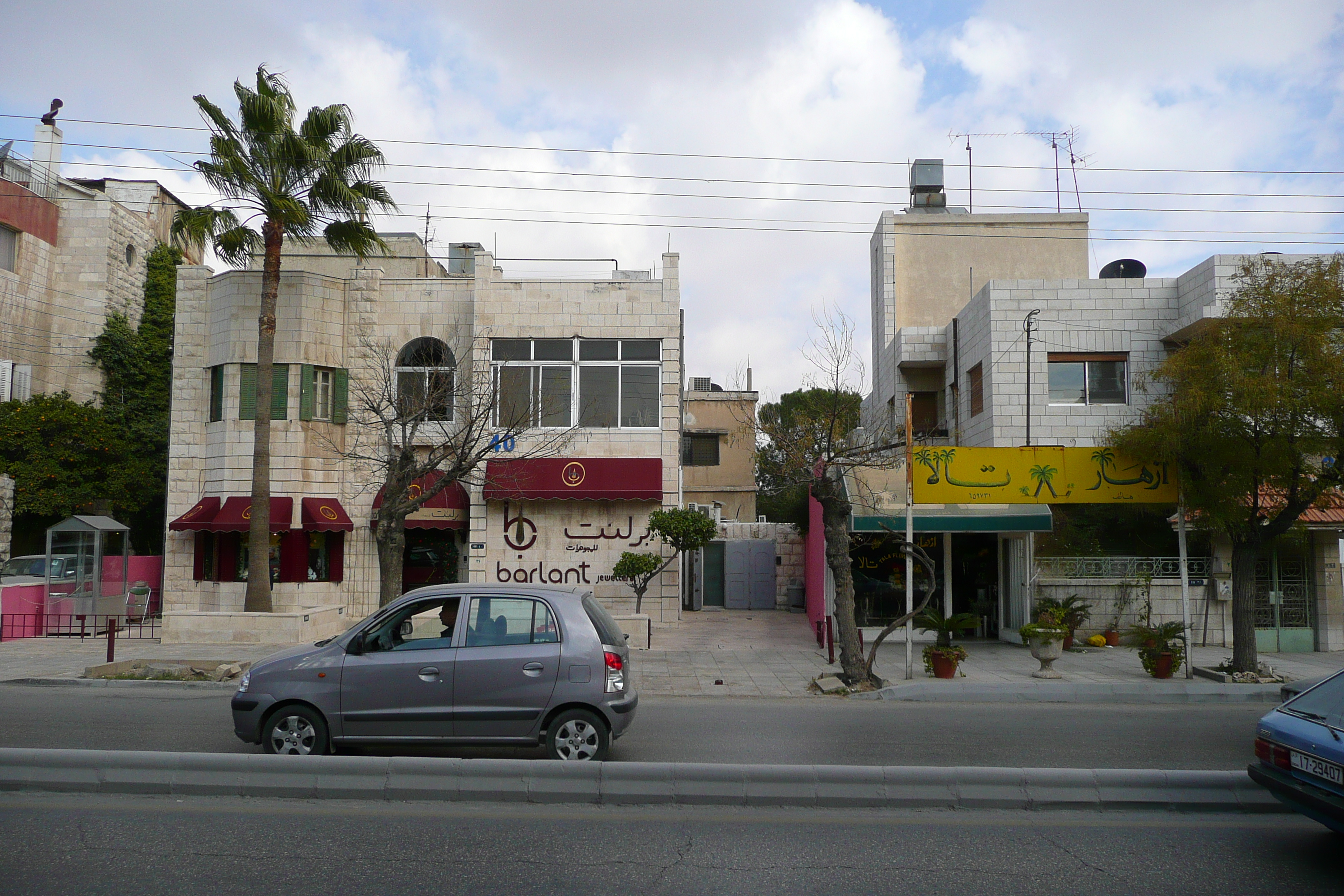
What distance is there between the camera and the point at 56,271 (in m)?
27.9

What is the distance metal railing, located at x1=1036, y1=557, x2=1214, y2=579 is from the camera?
18.4 metres

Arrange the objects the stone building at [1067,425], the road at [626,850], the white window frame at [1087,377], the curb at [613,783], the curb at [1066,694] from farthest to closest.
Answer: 1. the white window frame at [1087,377]
2. the stone building at [1067,425]
3. the curb at [1066,694]
4. the curb at [613,783]
5. the road at [626,850]

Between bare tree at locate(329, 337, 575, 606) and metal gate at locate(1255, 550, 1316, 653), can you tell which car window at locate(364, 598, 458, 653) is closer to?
bare tree at locate(329, 337, 575, 606)

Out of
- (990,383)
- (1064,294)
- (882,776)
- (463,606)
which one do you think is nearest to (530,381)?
(990,383)

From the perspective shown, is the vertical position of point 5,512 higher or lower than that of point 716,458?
lower

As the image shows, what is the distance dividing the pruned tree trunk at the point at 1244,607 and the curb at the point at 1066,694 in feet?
2.65

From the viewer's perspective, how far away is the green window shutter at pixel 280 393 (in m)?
21.9

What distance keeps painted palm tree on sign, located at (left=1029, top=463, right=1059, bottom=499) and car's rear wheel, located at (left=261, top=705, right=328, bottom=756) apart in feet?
44.8

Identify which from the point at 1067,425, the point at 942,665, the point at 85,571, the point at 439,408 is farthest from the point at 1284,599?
the point at 85,571

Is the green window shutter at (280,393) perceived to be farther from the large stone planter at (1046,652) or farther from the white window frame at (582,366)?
the large stone planter at (1046,652)

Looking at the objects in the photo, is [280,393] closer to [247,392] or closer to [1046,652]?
[247,392]

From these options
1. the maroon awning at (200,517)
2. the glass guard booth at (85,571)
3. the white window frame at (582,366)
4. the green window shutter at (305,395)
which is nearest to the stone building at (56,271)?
the glass guard booth at (85,571)

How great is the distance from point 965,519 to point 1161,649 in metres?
4.06

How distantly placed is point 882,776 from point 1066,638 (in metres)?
11.6
